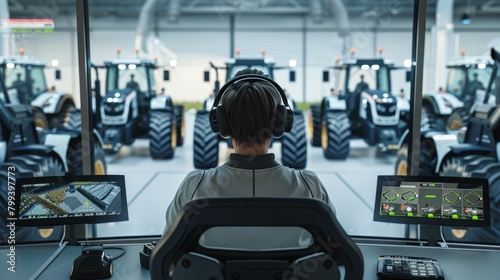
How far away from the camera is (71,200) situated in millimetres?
2150

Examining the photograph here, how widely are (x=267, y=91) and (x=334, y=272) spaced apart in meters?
0.52

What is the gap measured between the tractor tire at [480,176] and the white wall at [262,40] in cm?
1132

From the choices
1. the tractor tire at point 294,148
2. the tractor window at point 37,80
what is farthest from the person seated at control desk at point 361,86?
the tractor window at point 37,80

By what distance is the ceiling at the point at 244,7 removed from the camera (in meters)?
15.6

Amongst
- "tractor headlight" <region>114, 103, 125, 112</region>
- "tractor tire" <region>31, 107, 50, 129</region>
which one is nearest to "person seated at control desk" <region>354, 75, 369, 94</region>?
"tractor headlight" <region>114, 103, 125, 112</region>

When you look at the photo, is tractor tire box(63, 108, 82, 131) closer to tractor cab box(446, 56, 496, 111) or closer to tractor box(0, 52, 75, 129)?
tractor box(0, 52, 75, 129)

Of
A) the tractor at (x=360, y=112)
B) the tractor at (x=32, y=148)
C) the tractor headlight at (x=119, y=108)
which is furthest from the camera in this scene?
the tractor headlight at (x=119, y=108)

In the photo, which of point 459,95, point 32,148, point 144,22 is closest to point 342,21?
point 459,95

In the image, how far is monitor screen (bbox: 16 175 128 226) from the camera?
2.10 meters

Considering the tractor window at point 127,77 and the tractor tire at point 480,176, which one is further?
the tractor window at point 127,77

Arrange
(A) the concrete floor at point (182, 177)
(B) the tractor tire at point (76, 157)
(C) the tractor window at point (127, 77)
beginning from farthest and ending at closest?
(C) the tractor window at point (127, 77) < (B) the tractor tire at point (76, 157) < (A) the concrete floor at point (182, 177)

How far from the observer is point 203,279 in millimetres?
1189

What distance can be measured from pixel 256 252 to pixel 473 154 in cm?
414

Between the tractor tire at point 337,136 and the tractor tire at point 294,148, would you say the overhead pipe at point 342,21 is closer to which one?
the tractor tire at point 337,136
